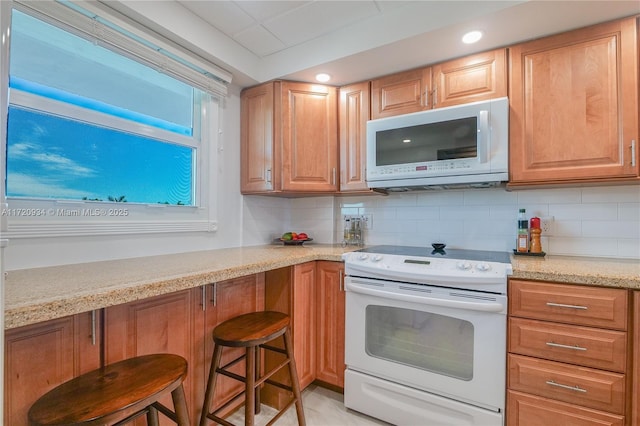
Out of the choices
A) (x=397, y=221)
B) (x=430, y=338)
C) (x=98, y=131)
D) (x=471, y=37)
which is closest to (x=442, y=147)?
(x=471, y=37)

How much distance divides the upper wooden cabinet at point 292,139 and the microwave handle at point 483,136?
0.97 metres

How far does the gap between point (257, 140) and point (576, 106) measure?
196 centimetres

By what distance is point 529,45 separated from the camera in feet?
5.54

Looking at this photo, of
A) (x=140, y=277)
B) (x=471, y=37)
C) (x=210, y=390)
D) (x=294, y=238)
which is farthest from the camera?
(x=294, y=238)

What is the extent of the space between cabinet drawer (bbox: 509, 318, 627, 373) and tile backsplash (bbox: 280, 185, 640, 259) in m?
0.73

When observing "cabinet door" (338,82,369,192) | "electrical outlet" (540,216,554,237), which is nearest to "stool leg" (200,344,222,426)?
"cabinet door" (338,82,369,192)

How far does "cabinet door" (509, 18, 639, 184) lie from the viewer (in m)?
1.50

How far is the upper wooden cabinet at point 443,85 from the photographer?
5.79 ft

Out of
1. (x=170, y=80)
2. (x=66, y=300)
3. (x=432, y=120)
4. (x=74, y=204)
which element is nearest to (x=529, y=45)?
(x=432, y=120)

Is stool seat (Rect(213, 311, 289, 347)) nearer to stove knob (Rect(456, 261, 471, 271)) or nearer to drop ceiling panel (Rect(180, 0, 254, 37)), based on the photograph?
stove knob (Rect(456, 261, 471, 271))

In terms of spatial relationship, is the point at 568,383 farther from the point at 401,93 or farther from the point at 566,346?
the point at 401,93

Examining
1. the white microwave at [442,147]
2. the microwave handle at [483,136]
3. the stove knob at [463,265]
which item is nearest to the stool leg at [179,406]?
the stove knob at [463,265]

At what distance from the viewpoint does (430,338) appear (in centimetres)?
158

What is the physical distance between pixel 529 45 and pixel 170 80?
2.15 m
